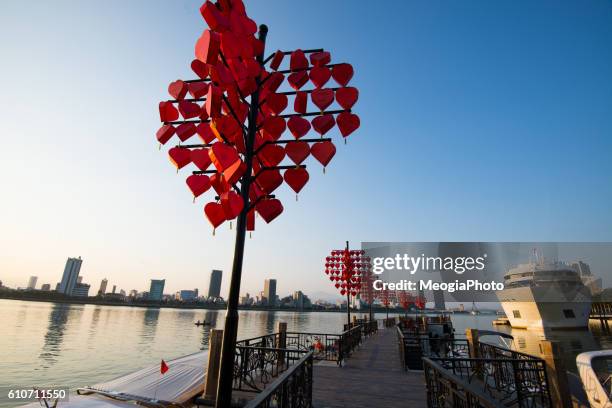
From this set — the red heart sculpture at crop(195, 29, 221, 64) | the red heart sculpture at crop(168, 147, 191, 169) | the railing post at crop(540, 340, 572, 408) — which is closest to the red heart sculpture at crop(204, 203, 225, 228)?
the red heart sculpture at crop(168, 147, 191, 169)

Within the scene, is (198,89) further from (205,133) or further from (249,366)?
(249,366)

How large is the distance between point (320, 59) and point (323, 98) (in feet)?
2.27

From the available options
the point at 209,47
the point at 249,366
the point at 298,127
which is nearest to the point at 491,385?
the point at 249,366

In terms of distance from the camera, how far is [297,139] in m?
4.06

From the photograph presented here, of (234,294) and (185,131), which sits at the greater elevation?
(185,131)

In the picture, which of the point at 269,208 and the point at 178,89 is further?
the point at 178,89

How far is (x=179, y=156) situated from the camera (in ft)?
13.3

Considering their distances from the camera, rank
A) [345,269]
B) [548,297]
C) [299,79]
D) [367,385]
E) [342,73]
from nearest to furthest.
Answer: [342,73] < [299,79] < [367,385] < [345,269] < [548,297]

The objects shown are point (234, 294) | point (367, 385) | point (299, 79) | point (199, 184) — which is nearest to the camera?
point (234, 294)

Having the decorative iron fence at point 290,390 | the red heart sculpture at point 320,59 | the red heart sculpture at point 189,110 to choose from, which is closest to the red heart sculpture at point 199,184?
the red heart sculpture at point 189,110

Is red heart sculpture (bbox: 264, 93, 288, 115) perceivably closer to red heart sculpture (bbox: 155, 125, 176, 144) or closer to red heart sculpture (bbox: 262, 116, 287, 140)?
red heart sculpture (bbox: 262, 116, 287, 140)

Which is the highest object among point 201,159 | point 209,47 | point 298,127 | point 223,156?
point 209,47

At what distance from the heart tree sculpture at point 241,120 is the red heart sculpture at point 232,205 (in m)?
0.01

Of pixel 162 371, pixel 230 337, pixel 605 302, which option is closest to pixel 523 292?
pixel 605 302
